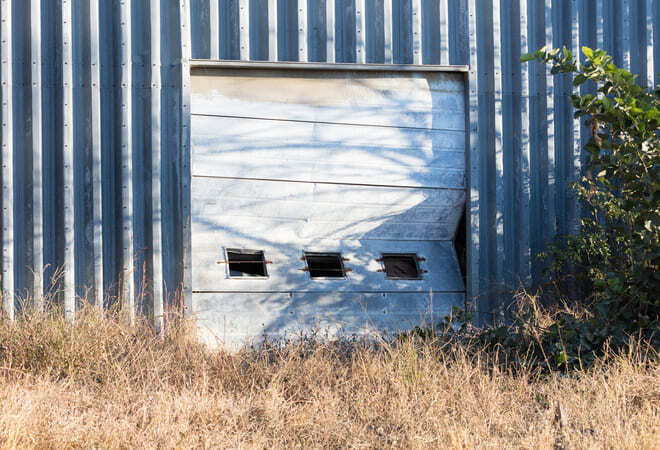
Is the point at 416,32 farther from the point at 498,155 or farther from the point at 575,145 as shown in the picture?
the point at 575,145

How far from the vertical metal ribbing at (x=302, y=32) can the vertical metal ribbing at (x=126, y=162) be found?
1.57 m

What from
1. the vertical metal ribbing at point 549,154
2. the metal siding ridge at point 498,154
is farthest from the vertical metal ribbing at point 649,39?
the metal siding ridge at point 498,154

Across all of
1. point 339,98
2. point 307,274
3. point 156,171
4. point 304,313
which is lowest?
point 304,313

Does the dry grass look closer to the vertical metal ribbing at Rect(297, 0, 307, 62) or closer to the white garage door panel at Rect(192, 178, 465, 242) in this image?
the white garage door panel at Rect(192, 178, 465, 242)

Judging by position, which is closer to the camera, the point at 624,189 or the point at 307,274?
the point at 624,189

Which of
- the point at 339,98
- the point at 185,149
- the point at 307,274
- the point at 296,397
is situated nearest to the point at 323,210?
the point at 307,274

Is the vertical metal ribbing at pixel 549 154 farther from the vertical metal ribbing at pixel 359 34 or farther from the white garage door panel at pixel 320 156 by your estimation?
the vertical metal ribbing at pixel 359 34

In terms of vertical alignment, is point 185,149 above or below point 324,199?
above

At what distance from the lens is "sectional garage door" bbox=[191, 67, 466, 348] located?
6.20 m

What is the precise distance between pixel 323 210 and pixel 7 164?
9.49ft

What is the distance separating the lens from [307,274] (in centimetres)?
630

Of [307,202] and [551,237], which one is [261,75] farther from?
[551,237]

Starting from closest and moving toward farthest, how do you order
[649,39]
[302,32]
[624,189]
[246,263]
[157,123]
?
[624,189] → [157,123] → [246,263] → [302,32] → [649,39]

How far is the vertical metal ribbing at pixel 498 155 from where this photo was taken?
6.58 m
